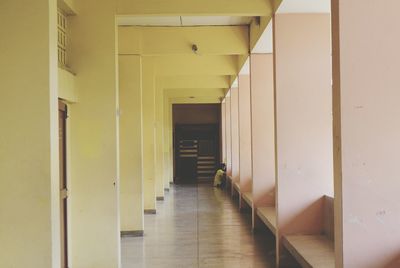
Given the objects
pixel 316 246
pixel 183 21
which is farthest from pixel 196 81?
pixel 316 246

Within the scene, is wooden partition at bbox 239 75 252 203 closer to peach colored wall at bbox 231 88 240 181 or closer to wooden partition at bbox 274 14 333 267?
peach colored wall at bbox 231 88 240 181

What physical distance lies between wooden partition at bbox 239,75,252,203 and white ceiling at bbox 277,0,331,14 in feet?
15.8

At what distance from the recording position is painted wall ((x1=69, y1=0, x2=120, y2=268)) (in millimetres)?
5473

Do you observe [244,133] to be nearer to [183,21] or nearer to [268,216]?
[183,21]

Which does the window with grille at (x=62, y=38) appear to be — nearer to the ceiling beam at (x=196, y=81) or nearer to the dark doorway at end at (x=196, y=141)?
the ceiling beam at (x=196, y=81)

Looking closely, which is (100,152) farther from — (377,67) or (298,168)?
(377,67)

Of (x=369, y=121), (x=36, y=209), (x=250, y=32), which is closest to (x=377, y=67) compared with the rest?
(x=369, y=121)

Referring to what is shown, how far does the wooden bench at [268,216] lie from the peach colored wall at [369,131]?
282 centimetres

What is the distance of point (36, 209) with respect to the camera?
358 centimetres

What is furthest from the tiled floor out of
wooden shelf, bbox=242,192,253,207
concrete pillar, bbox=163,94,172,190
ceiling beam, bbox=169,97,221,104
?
ceiling beam, bbox=169,97,221,104

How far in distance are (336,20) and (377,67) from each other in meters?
0.46

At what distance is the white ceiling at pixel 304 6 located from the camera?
16.8 ft

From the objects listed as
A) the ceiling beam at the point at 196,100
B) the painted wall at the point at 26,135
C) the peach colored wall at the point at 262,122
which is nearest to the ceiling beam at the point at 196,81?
the ceiling beam at the point at 196,100

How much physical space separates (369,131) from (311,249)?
1.92 meters
